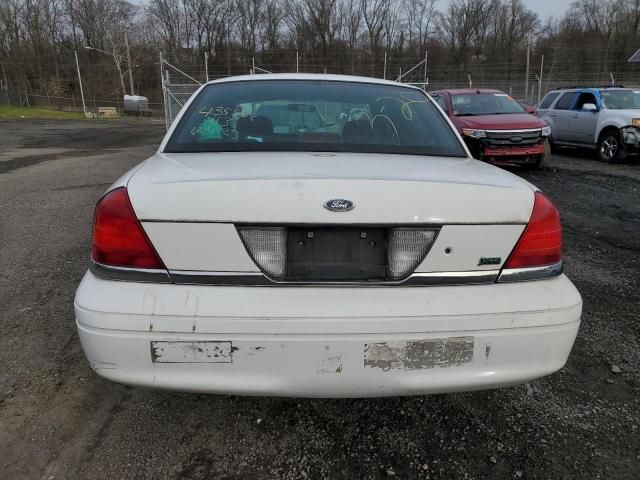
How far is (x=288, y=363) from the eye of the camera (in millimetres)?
1879

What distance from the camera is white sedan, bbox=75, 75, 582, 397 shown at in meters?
1.86

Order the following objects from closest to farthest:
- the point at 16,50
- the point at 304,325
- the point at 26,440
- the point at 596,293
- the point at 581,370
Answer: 1. the point at 304,325
2. the point at 26,440
3. the point at 581,370
4. the point at 596,293
5. the point at 16,50

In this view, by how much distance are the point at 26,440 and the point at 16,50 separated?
66004 mm

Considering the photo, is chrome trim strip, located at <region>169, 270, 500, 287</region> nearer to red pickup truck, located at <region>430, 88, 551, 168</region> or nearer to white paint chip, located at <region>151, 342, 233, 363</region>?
white paint chip, located at <region>151, 342, 233, 363</region>

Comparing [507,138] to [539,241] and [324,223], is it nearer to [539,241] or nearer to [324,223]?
[539,241]

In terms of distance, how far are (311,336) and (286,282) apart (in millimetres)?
219

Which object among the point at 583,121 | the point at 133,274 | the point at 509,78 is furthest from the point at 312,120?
the point at 509,78

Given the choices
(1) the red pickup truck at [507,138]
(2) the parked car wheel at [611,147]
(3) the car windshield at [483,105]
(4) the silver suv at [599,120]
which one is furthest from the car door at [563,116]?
(1) the red pickup truck at [507,138]

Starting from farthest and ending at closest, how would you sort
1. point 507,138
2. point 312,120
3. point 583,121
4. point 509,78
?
point 509,78 → point 583,121 → point 507,138 → point 312,120

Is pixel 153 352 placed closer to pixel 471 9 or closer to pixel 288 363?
pixel 288 363

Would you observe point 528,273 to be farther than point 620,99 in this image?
No

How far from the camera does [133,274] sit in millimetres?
1943

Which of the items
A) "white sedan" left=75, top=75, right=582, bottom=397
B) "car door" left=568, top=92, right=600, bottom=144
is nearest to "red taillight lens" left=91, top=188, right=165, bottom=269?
"white sedan" left=75, top=75, right=582, bottom=397

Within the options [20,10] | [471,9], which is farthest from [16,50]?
[471,9]
